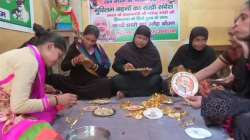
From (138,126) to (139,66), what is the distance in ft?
4.89

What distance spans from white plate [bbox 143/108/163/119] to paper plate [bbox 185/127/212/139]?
274 millimetres

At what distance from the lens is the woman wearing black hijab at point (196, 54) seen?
316cm

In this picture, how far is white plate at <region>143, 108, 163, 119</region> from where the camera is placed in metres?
1.85

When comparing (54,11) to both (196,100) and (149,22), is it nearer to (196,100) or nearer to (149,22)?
(149,22)

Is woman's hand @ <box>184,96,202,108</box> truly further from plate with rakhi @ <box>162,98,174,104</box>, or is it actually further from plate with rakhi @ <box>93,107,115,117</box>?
plate with rakhi @ <box>93,107,115,117</box>

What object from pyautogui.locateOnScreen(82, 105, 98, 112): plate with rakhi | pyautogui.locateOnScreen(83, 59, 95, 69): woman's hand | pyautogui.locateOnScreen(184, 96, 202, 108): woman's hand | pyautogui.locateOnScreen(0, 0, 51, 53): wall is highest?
pyautogui.locateOnScreen(0, 0, 51, 53): wall

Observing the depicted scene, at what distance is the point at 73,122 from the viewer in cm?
Result: 180

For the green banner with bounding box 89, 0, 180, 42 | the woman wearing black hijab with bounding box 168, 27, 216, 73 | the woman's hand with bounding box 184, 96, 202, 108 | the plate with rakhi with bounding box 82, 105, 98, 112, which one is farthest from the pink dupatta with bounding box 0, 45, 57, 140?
the green banner with bounding box 89, 0, 180, 42

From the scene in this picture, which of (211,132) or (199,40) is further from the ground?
(199,40)

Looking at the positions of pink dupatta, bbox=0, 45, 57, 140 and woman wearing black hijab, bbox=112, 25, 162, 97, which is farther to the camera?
woman wearing black hijab, bbox=112, 25, 162, 97

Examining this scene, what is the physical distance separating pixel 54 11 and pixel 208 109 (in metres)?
2.33

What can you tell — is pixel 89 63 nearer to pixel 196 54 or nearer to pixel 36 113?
pixel 196 54

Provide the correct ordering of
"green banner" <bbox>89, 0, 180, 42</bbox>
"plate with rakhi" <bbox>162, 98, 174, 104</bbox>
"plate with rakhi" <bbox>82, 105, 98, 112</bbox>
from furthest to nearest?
1. "green banner" <bbox>89, 0, 180, 42</bbox>
2. "plate with rakhi" <bbox>162, 98, 174, 104</bbox>
3. "plate with rakhi" <bbox>82, 105, 98, 112</bbox>

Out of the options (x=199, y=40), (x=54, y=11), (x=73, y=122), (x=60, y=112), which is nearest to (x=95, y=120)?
(x=73, y=122)
